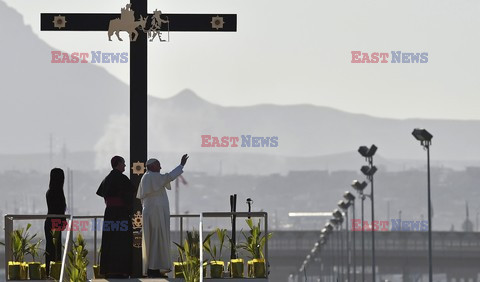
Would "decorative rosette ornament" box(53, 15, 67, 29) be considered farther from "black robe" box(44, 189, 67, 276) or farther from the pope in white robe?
the pope in white robe

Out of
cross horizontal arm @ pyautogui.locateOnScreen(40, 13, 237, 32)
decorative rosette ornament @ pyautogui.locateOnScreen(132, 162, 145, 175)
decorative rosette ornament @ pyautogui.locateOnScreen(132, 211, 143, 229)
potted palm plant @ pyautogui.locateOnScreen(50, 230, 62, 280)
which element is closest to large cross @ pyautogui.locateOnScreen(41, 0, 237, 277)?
cross horizontal arm @ pyautogui.locateOnScreen(40, 13, 237, 32)

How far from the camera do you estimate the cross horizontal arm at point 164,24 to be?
35.3 metres

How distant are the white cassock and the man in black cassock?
1.32 feet

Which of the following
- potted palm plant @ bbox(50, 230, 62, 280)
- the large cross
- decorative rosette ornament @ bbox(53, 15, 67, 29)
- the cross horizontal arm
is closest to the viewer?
potted palm plant @ bbox(50, 230, 62, 280)

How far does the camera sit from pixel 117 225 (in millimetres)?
33688

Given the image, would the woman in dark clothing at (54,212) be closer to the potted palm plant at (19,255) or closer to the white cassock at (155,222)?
the potted palm plant at (19,255)

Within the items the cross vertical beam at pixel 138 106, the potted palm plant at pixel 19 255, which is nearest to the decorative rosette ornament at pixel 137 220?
the cross vertical beam at pixel 138 106

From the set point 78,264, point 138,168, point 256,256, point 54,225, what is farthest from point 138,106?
point 256,256

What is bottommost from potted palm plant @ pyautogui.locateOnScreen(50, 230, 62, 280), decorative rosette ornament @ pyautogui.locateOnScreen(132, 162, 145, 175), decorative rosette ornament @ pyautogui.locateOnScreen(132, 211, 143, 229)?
potted palm plant @ pyautogui.locateOnScreen(50, 230, 62, 280)

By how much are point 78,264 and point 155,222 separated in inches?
74.1

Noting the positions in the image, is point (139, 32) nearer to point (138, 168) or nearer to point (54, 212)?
point (138, 168)

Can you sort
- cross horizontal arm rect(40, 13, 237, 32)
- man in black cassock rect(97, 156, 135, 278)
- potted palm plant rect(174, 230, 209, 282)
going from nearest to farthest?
potted palm plant rect(174, 230, 209, 282), man in black cassock rect(97, 156, 135, 278), cross horizontal arm rect(40, 13, 237, 32)

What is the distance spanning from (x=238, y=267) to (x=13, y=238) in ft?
16.3

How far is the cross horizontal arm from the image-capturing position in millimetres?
35281
